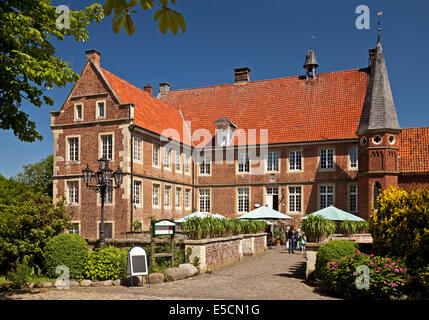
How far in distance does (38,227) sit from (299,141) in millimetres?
21660

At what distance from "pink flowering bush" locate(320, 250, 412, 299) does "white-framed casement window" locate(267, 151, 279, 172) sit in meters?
21.4

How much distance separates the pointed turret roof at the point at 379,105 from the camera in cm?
2780

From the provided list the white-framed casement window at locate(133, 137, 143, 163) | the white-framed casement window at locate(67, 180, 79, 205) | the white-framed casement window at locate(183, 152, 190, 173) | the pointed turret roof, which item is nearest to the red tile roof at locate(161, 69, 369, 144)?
the pointed turret roof

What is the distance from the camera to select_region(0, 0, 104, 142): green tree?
9.23 metres

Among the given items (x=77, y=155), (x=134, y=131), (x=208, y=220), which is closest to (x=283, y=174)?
(x=134, y=131)

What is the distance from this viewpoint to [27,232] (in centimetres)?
1445

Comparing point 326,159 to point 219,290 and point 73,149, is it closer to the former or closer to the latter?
point 73,149

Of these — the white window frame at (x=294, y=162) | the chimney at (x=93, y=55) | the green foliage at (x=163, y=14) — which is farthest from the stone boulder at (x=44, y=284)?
the white window frame at (x=294, y=162)

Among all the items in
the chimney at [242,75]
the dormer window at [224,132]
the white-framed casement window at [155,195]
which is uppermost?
→ the chimney at [242,75]

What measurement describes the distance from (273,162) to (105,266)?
2137 cm

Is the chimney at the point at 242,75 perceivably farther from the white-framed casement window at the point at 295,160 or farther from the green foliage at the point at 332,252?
the green foliage at the point at 332,252

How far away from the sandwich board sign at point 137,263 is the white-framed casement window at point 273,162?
2126 centimetres

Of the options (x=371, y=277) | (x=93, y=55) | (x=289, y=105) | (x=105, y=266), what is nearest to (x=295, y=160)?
(x=289, y=105)
